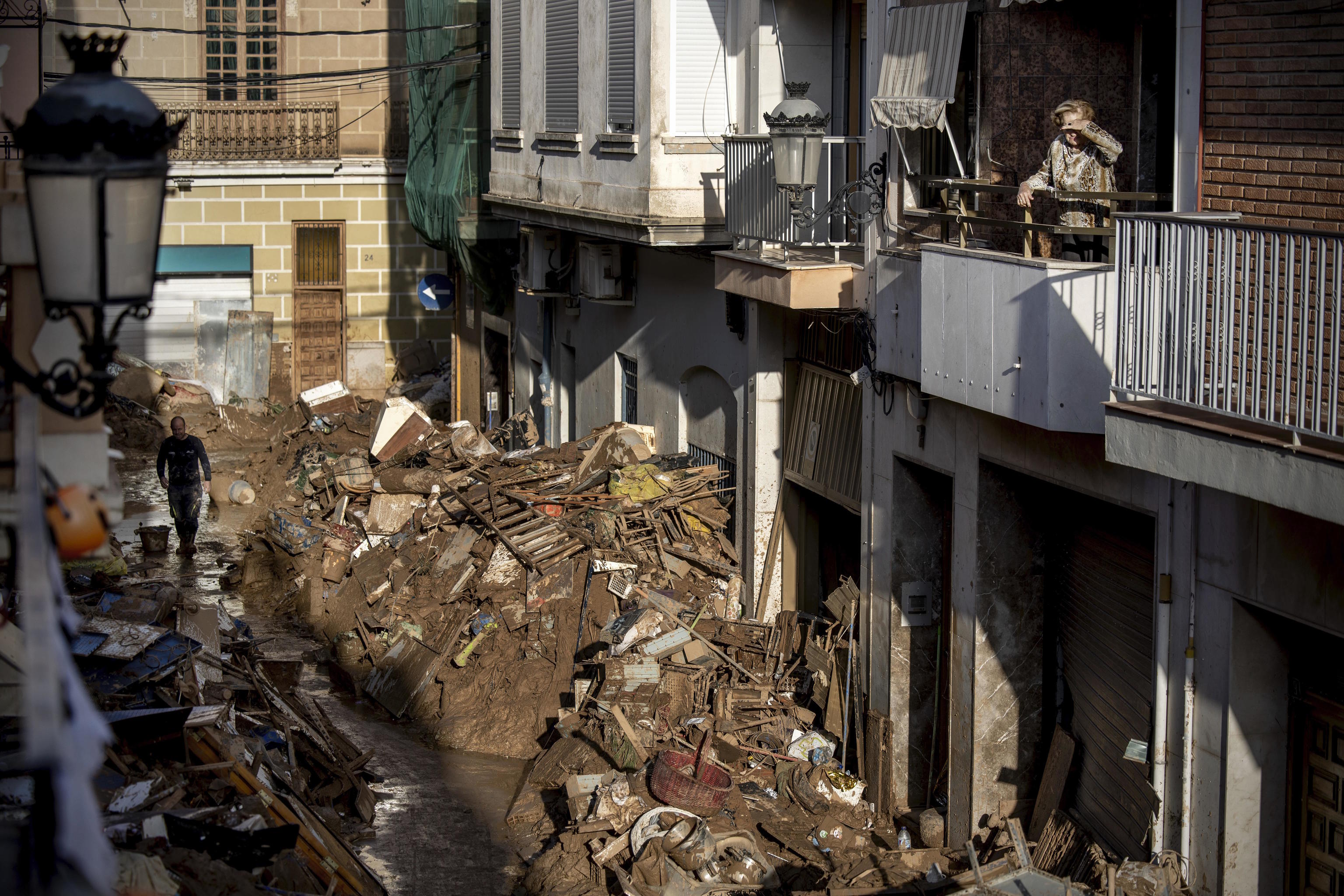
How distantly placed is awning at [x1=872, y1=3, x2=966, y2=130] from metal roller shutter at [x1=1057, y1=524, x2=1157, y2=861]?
130 inches

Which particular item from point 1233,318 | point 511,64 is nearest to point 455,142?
point 511,64

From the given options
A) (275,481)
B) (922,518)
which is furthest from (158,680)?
(275,481)

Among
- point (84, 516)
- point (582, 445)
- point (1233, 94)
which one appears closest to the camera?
point (84, 516)

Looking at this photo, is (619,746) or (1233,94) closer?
(1233,94)

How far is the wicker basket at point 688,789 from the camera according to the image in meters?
10.5

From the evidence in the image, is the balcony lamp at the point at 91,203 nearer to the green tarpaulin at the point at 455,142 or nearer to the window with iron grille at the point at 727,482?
the window with iron grille at the point at 727,482

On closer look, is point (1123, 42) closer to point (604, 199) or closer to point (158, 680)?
point (604, 199)

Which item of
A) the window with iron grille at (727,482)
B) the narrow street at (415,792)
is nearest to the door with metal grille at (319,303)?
the narrow street at (415,792)

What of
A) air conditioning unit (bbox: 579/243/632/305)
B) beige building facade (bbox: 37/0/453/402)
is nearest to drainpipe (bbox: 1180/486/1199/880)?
air conditioning unit (bbox: 579/243/632/305)

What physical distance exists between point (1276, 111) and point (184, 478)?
1546 cm

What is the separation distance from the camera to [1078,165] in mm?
9188

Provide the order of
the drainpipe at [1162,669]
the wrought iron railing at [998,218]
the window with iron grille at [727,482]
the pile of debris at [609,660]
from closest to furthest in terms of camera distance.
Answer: the drainpipe at [1162,669] → the wrought iron railing at [998,218] → the pile of debris at [609,660] → the window with iron grille at [727,482]

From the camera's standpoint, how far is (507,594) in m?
14.7

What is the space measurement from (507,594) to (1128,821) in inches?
293
